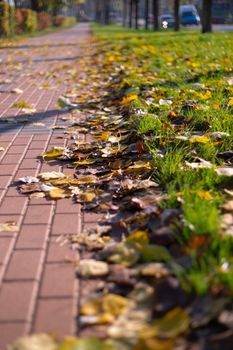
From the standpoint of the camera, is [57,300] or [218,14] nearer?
[57,300]

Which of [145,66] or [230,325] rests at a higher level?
[230,325]

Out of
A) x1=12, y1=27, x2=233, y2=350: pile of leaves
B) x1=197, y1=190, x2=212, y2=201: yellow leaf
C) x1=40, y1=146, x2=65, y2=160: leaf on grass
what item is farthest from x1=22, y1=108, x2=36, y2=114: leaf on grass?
x1=197, y1=190, x2=212, y2=201: yellow leaf

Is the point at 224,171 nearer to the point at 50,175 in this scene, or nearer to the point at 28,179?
the point at 50,175

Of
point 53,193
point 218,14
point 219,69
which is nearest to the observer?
point 53,193

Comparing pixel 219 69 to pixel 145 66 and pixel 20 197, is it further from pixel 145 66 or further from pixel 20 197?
pixel 20 197

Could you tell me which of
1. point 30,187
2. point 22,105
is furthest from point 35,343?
point 22,105

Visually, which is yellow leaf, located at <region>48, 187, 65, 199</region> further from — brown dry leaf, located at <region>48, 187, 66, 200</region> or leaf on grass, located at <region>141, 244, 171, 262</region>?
leaf on grass, located at <region>141, 244, 171, 262</region>

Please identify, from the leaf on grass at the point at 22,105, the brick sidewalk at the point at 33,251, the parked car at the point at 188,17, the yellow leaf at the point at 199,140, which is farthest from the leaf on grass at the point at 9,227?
the parked car at the point at 188,17

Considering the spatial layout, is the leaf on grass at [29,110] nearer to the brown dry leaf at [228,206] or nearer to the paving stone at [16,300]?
the brown dry leaf at [228,206]

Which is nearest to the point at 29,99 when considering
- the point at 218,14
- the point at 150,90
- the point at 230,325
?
the point at 150,90
